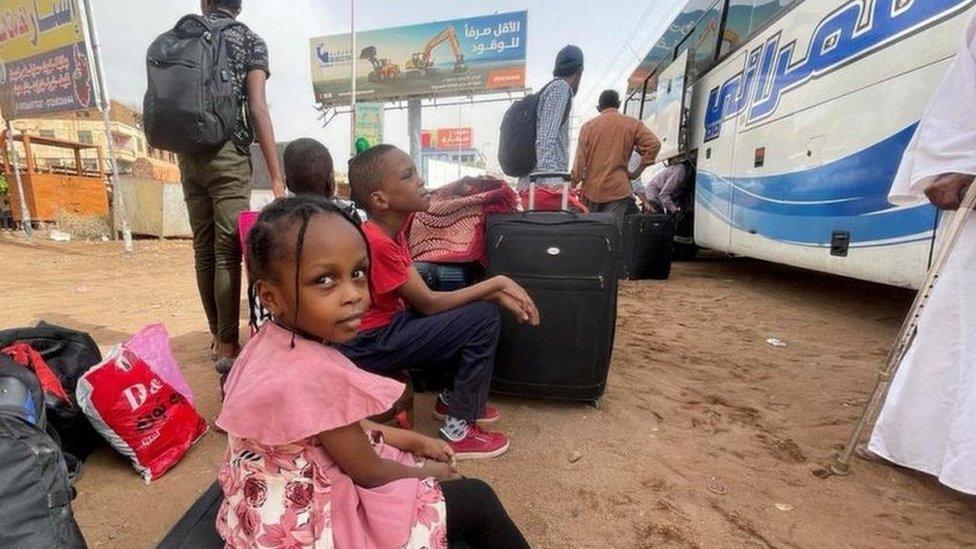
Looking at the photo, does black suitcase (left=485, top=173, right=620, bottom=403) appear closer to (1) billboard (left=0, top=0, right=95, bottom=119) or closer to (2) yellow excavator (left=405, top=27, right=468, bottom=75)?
(1) billboard (left=0, top=0, right=95, bottom=119)

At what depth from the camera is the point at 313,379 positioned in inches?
35.7

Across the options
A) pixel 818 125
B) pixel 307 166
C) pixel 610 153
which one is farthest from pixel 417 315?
pixel 610 153

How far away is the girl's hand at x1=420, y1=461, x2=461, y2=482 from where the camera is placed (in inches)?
45.2

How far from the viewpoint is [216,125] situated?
2.20 meters

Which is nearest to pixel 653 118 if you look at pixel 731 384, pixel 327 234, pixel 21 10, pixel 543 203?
pixel 543 203

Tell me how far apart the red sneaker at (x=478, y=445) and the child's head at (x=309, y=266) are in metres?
1.01

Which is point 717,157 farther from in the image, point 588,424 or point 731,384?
point 588,424

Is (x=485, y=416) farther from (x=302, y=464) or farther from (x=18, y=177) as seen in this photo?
(x=18, y=177)

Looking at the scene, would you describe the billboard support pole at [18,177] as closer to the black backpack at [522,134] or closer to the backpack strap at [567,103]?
the black backpack at [522,134]

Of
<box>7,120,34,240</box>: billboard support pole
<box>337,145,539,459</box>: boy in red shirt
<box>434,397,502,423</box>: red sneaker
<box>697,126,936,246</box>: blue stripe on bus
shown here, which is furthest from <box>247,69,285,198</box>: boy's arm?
<box>7,120,34,240</box>: billboard support pole

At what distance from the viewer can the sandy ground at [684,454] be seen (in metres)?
1.50

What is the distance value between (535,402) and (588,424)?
294 millimetres

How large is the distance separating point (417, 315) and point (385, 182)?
0.52m

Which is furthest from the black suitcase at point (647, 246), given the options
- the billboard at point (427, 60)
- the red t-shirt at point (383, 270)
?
the billboard at point (427, 60)
